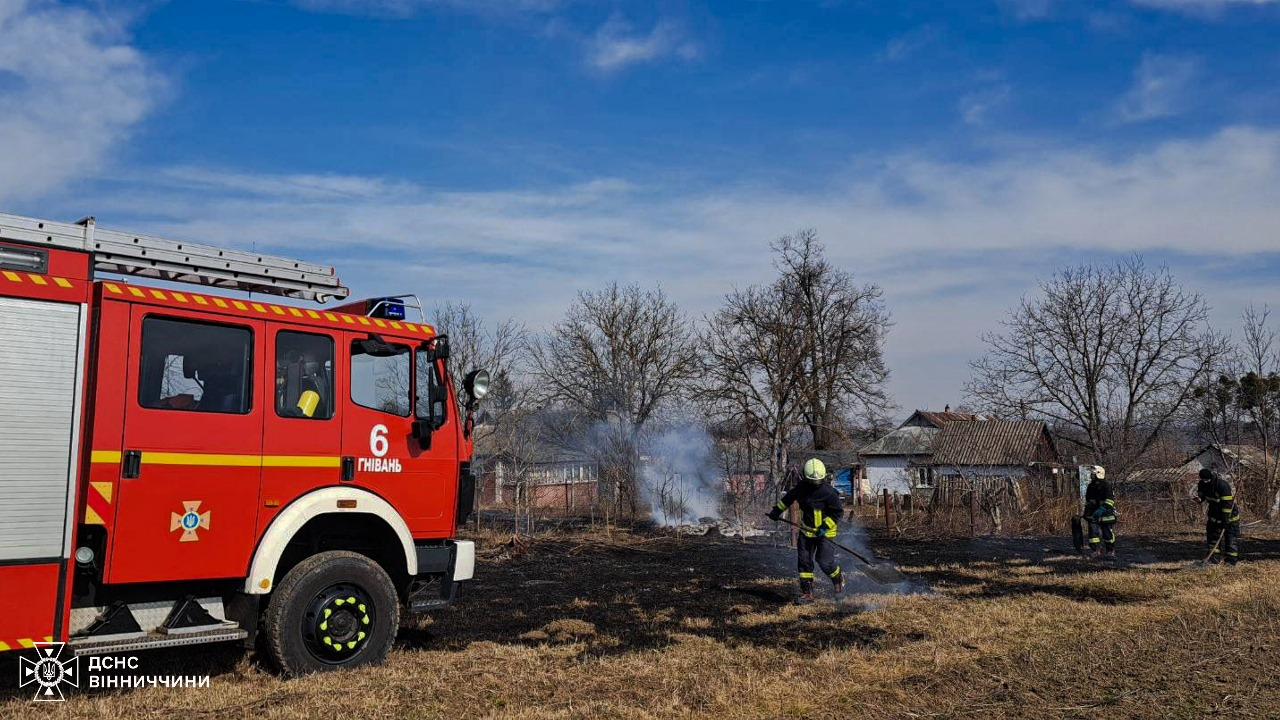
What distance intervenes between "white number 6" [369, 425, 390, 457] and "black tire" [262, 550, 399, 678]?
0.76m

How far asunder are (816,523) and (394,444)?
5310 mm

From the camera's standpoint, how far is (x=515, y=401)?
97.9 ft

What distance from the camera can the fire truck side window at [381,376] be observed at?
7.24 metres

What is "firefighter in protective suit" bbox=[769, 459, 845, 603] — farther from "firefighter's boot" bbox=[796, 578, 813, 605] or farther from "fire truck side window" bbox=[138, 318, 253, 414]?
"fire truck side window" bbox=[138, 318, 253, 414]

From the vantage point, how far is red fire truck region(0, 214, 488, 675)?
5613 millimetres

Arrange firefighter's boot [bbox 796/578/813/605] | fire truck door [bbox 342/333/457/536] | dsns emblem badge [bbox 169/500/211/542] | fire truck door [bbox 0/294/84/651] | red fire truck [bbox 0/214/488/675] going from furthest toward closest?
firefighter's boot [bbox 796/578/813/605]
fire truck door [bbox 342/333/457/536]
dsns emblem badge [bbox 169/500/211/542]
red fire truck [bbox 0/214/488/675]
fire truck door [bbox 0/294/84/651]

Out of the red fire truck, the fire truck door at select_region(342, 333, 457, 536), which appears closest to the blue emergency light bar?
the red fire truck

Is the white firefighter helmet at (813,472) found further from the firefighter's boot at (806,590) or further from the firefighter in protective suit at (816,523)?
the firefighter's boot at (806,590)

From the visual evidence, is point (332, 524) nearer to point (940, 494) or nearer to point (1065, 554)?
point (1065, 554)

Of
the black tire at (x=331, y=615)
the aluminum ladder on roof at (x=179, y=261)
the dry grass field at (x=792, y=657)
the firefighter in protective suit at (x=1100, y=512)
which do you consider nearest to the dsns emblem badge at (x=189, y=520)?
the black tire at (x=331, y=615)

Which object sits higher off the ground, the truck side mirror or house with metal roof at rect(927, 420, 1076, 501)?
house with metal roof at rect(927, 420, 1076, 501)

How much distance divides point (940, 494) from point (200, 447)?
21278 mm

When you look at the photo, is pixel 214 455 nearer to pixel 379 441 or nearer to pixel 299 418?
pixel 299 418

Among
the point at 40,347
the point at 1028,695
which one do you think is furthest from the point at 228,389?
the point at 1028,695
